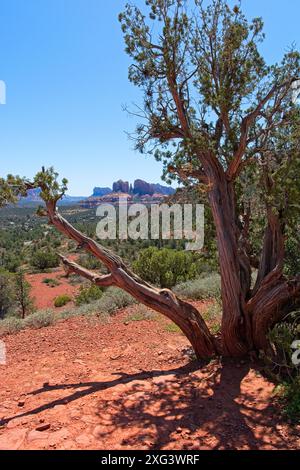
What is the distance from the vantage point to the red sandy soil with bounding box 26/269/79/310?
28534mm

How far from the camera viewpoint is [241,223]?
6246mm

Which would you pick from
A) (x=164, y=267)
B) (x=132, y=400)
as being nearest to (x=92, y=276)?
(x=132, y=400)

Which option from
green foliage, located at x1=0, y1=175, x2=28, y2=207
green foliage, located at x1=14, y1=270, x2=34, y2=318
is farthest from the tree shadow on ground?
green foliage, located at x1=14, y1=270, x2=34, y2=318

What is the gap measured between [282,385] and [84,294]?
1476cm

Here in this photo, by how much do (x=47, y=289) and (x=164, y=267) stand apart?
22.2m

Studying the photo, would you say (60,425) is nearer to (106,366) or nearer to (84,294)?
(106,366)

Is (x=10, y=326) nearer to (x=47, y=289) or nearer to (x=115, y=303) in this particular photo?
(x=115, y=303)

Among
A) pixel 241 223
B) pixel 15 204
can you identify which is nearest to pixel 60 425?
pixel 15 204

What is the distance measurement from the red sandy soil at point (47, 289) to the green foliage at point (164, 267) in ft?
48.1

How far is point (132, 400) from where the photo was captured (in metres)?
4.28

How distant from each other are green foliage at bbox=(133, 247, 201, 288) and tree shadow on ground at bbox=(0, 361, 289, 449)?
8.47 meters

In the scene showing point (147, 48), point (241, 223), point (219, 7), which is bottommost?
point (241, 223)

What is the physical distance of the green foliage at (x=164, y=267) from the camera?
13.8m

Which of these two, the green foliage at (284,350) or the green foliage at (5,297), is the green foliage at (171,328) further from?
the green foliage at (5,297)
